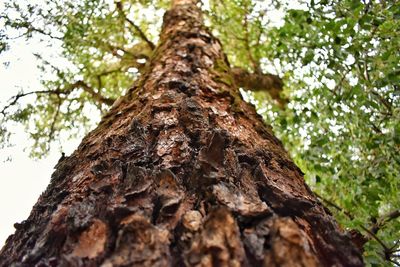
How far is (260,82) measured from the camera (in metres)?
6.07

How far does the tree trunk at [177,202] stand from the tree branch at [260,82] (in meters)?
3.79

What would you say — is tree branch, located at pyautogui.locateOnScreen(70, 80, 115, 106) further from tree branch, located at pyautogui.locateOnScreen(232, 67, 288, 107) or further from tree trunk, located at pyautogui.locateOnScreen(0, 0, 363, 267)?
tree trunk, located at pyautogui.locateOnScreen(0, 0, 363, 267)

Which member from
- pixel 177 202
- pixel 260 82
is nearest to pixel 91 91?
pixel 260 82

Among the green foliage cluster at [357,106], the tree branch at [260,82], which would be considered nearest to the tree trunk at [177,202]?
the green foliage cluster at [357,106]

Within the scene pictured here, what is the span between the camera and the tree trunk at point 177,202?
855 millimetres

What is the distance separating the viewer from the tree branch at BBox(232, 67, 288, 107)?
227 inches

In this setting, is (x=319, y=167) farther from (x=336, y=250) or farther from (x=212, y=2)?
(x=212, y=2)

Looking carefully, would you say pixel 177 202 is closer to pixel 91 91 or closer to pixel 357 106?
pixel 357 106

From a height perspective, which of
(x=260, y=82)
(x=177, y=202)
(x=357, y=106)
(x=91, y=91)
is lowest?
(x=177, y=202)

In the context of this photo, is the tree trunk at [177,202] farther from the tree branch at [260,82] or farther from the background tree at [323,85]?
the tree branch at [260,82]

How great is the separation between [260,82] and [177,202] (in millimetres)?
5167

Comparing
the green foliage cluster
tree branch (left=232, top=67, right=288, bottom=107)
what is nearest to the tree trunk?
the green foliage cluster

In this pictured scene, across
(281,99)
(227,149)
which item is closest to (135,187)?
(227,149)

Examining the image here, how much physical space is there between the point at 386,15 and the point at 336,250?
2133 millimetres
